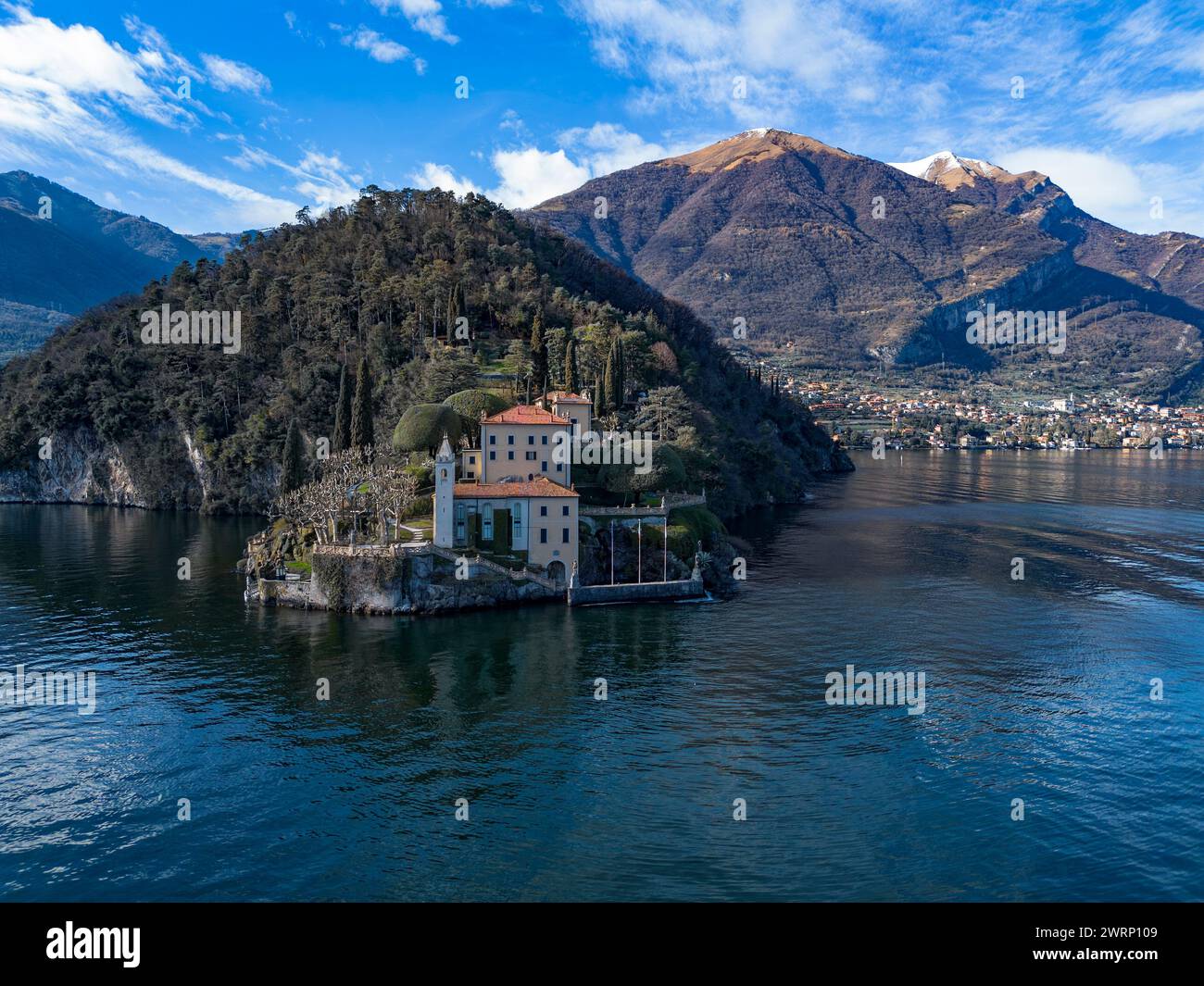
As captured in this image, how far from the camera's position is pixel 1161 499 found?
5177 inches

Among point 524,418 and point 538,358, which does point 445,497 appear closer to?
point 524,418

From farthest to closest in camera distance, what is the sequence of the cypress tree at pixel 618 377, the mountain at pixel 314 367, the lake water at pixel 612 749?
the mountain at pixel 314 367 → the cypress tree at pixel 618 377 → the lake water at pixel 612 749

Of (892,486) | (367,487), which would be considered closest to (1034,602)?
(367,487)

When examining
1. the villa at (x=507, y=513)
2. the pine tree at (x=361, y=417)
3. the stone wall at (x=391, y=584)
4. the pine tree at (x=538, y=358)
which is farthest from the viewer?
the pine tree at (x=538, y=358)

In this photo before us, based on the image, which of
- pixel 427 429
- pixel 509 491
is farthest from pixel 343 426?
pixel 509 491

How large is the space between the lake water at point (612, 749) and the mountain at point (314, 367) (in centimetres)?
4323

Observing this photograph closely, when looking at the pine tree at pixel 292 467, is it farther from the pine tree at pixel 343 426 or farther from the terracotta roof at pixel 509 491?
the terracotta roof at pixel 509 491

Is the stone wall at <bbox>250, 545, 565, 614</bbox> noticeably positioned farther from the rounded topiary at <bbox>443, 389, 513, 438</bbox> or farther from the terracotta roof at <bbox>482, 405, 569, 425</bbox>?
the rounded topiary at <bbox>443, 389, 513, 438</bbox>

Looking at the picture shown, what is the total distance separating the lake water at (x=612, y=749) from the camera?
2580cm

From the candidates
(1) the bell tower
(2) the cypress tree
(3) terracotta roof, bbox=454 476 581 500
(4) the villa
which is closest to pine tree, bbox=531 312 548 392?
(2) the cypress tree

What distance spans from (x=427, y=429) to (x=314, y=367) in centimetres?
5194

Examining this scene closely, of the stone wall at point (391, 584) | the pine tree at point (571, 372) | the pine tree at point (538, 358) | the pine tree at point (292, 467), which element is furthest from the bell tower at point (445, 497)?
the pine tree at point (538, 358)

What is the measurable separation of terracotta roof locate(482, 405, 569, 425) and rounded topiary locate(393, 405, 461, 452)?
529cm

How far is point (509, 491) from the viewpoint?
60.8 meters
